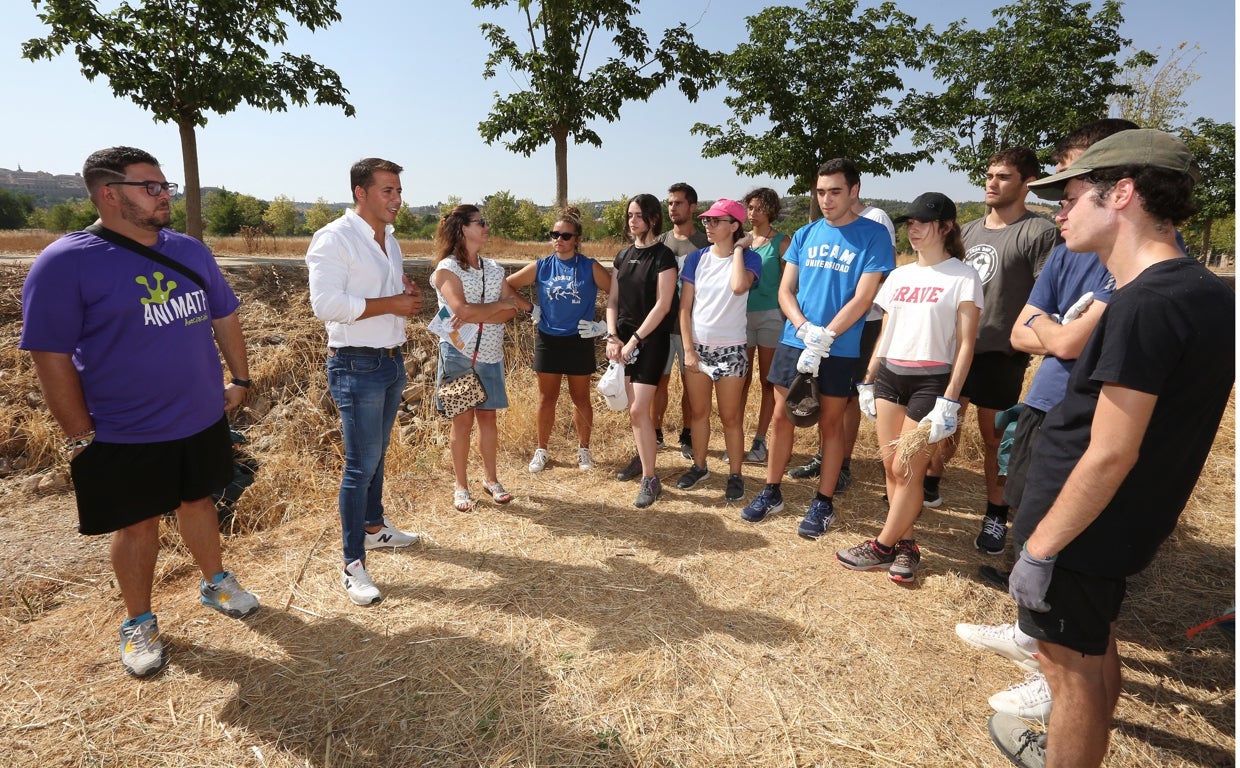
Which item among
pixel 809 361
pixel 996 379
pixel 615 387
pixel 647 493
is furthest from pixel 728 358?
pixel 996 379

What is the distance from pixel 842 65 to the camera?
17781 millimetres

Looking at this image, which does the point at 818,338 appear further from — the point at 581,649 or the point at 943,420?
the point at 581,649

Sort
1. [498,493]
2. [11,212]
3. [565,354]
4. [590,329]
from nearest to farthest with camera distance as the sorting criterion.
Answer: [498,493]
[590,329]
[565,354]
[11,212]

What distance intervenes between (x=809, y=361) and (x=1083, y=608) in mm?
1995

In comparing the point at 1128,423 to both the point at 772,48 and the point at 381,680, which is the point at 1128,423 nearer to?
the point at 381,680

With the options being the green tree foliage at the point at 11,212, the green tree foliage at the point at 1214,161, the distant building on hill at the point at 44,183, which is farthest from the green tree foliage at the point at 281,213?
the distant building on hill at the point at 44,183

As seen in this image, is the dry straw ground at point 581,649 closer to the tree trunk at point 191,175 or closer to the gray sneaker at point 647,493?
the gray sneaker at point 647,493

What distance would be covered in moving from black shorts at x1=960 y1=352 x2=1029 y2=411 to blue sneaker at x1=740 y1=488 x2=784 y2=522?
4.28 ft

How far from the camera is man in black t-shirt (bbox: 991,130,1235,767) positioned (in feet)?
4.71

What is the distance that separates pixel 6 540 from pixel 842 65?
20.1 metres

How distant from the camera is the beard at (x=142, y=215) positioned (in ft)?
8.06

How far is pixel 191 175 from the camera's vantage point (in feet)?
33.9

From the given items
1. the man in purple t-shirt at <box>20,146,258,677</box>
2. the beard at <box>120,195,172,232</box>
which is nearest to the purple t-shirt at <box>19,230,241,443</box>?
the man in purple t-shirt at <box>20,146,258,677</box>

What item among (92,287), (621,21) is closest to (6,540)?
(92,287)
